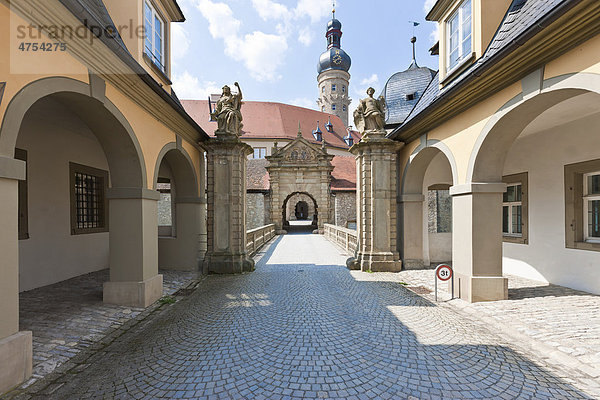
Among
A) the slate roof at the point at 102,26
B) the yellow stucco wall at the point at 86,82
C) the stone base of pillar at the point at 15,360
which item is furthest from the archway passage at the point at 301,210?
the stone base of pillar at the point at 15,360

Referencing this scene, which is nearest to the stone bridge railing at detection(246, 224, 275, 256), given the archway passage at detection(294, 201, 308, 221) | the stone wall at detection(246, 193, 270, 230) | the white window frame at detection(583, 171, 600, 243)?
the stone wall at detection(246, 193, 270, 230)

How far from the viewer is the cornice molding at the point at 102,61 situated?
3121 millimetres

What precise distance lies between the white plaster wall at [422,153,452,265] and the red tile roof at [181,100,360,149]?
82.3 feet

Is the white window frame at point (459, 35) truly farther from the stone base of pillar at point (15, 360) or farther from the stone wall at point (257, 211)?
the stone wall at point (257, 211)

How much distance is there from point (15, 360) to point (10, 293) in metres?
0.69

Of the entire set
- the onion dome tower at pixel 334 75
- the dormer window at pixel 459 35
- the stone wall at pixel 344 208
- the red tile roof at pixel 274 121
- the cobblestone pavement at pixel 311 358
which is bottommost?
the cobblestone pavement at pixel 311 358

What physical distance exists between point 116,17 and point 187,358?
6.78 m

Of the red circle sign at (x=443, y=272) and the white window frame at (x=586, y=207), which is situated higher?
the white window frame at (x=586, y=207)

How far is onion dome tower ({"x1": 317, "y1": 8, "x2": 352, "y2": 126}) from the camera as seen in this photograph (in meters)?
48.1

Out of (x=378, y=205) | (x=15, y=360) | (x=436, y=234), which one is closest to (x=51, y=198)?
(x=15, y=360)

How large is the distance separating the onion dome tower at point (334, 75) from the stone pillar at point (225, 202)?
43136 millimetres

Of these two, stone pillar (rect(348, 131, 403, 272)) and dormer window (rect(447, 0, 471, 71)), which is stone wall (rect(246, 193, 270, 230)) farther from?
dormer window (rect(447, 0, 471, 71))

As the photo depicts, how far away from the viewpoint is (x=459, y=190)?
5.45 meters

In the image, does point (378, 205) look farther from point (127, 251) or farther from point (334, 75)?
point (334, 75)
